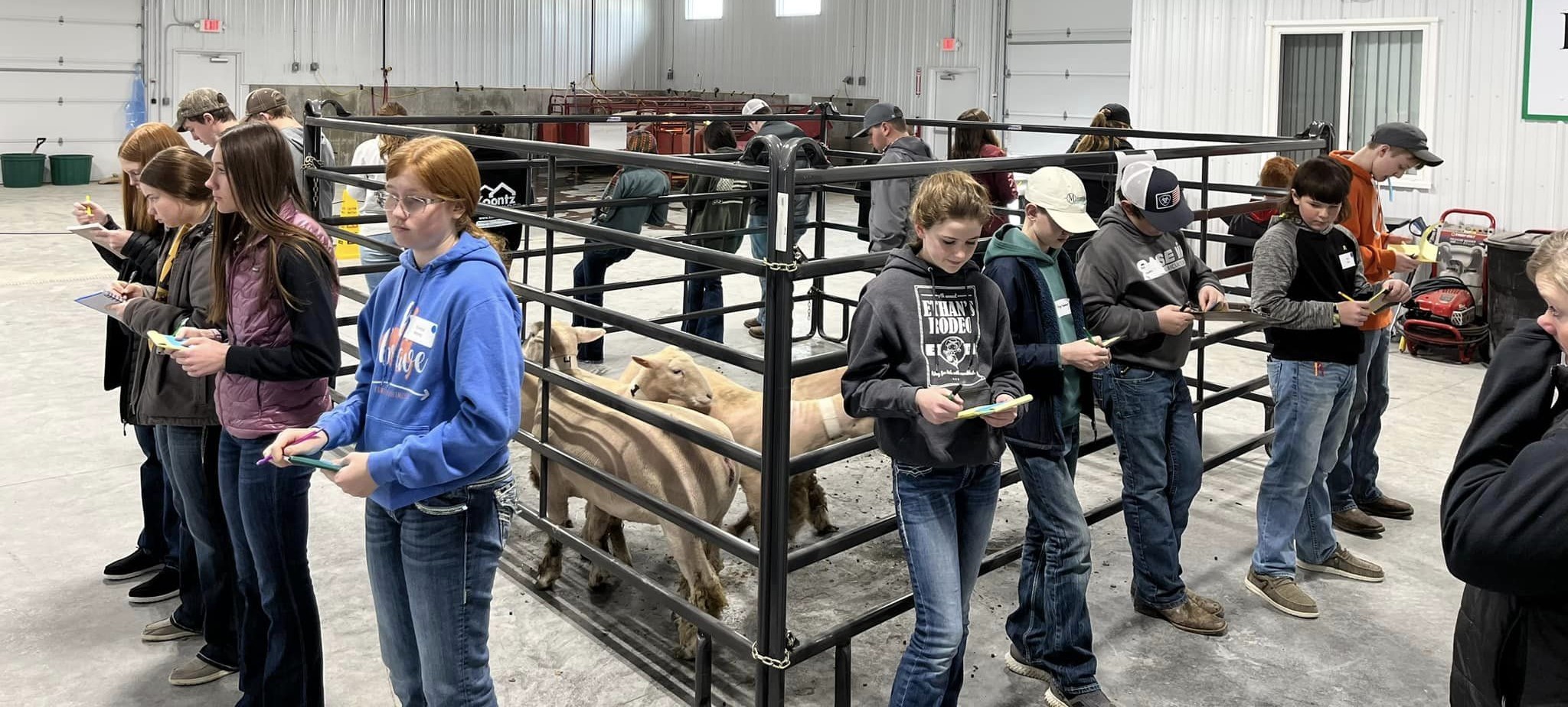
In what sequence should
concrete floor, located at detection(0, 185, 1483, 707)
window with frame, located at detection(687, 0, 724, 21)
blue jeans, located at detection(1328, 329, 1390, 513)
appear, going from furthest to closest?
window with frame, located at detection(687, 0, 724, 21)
blue jeans, located at detection(1328, 329, 1390, 513)
concrete floor, located at detection(0, 185, 1483, 707)

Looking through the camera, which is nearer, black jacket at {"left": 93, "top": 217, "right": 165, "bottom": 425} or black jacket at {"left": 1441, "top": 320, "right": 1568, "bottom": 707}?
black jacket at {"left": 1441, "top": 320, "right": 1568, "bottom": 707}

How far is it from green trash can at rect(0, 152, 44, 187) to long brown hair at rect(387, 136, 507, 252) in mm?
18954

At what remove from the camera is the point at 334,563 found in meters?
4.77

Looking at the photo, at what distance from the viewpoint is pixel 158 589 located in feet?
14.5

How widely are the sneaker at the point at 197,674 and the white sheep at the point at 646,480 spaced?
1.17m

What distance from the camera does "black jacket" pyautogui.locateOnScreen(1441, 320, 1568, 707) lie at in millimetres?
1686

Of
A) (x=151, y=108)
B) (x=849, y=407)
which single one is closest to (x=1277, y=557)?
(x=849, y=407)

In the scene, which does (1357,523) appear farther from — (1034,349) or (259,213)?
(259,213)

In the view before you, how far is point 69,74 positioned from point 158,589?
17751mm

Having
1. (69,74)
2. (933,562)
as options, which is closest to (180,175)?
(933,562)

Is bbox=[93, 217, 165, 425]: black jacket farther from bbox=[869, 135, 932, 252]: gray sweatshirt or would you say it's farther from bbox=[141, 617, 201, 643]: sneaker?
bbox=[869, 135, 932, 252]: gray sweatshirt

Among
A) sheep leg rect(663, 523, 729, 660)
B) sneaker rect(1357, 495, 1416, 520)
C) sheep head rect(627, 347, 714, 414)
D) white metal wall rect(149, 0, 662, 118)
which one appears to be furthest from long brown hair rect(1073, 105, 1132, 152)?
white metal wall rect(149, 0, 662, 118)

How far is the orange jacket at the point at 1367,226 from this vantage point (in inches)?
Answer: 192

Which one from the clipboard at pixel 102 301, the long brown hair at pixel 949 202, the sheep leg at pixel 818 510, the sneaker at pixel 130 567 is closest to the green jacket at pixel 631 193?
the sheep leg at pixel 818 510
